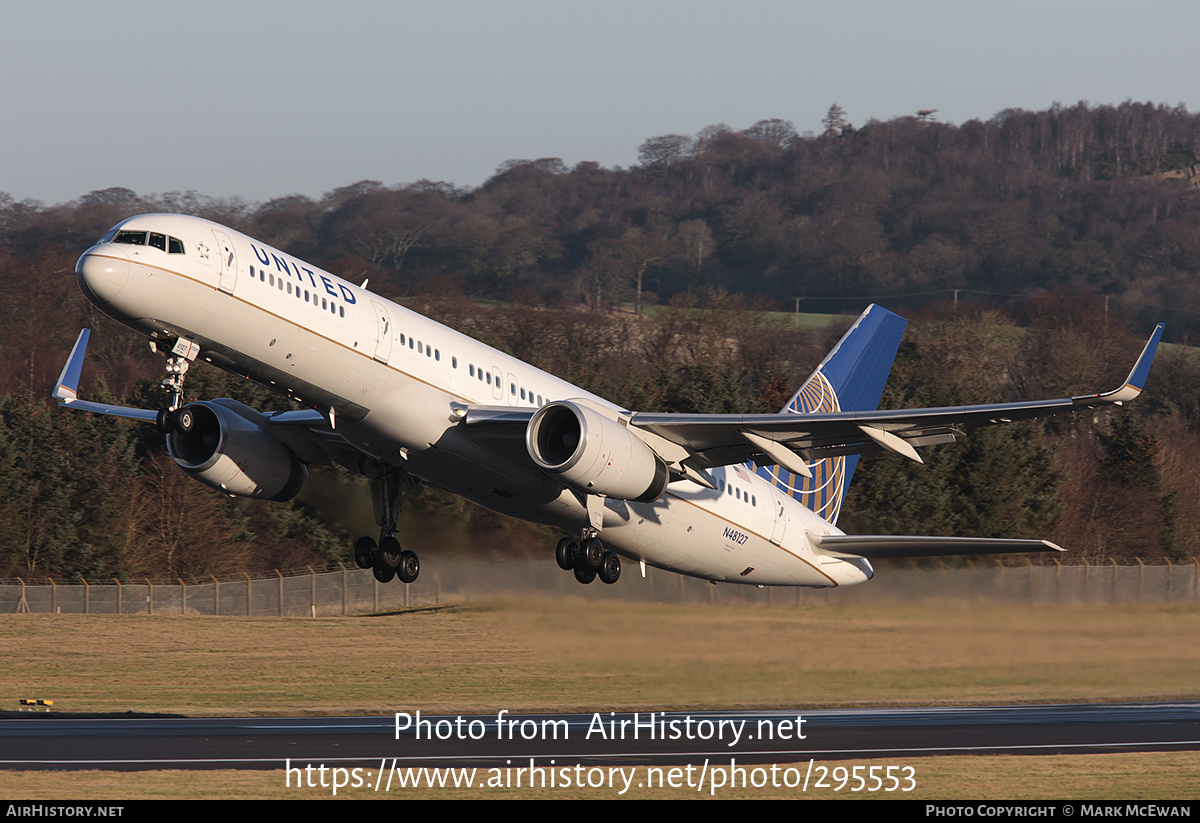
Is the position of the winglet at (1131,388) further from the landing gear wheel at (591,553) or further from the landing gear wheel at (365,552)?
the landing gear wheel at (365,552)

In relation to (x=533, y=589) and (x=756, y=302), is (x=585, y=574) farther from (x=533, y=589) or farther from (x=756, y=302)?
(x=756, y=302)

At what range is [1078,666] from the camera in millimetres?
35875

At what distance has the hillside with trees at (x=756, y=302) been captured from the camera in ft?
196

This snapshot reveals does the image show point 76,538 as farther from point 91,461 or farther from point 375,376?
point 375,376

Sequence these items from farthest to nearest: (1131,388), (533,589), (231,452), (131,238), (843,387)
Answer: (843,387) < (533,589) < (231,452) < (131,238) < (1131,388)

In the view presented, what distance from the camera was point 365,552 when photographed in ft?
97.0

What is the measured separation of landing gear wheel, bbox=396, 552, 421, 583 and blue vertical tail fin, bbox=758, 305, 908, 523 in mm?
10100

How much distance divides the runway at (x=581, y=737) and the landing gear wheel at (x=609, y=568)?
384 cm

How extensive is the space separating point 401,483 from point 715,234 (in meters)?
149

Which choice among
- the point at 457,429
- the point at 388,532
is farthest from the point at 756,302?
the point at 457,429

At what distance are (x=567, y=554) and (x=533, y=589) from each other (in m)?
3.66

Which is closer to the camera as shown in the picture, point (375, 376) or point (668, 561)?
point (375, 376)

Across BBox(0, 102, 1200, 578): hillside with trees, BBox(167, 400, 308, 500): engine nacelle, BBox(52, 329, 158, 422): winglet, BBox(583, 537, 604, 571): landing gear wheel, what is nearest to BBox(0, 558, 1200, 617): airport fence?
BBox(0, 102, 1200, 578): hillside with trees
